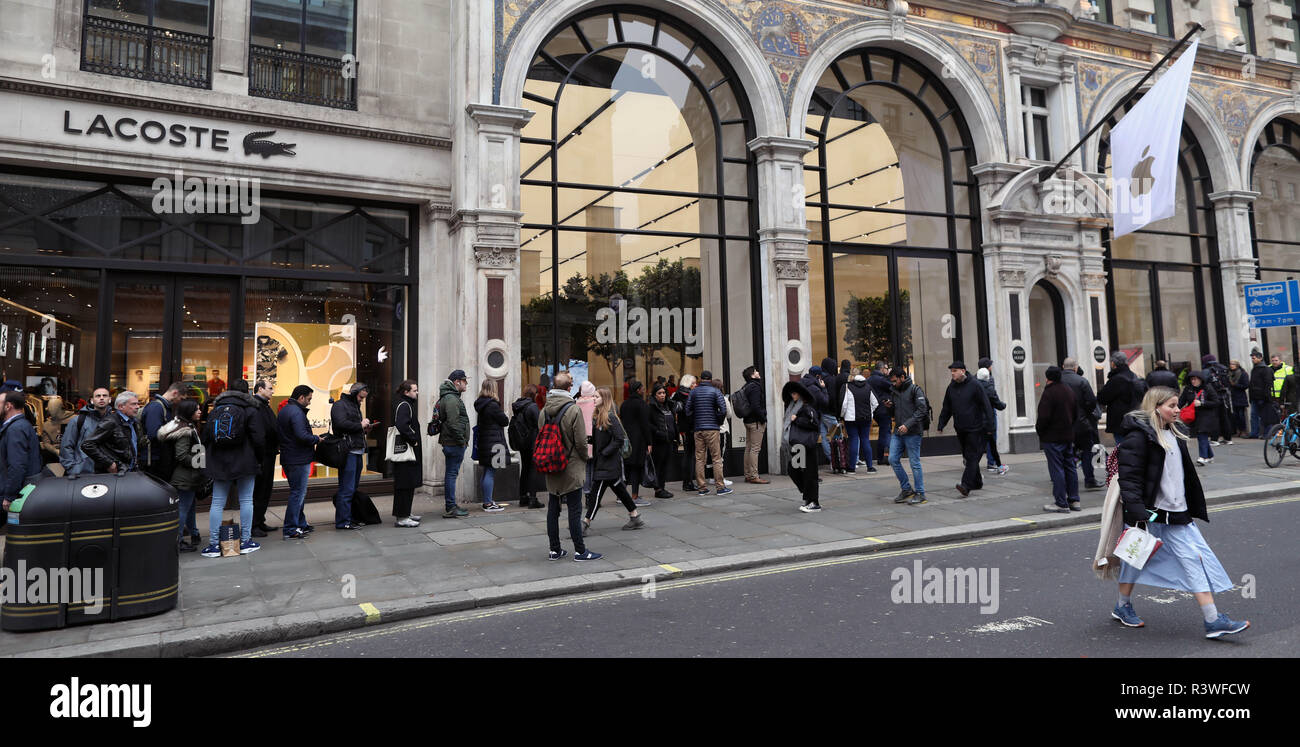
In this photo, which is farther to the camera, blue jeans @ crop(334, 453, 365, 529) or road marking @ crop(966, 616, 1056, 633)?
blue jeans @ crop(334, 453, 365, 529)

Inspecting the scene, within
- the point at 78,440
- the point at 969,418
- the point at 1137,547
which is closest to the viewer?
the point at 1137,547

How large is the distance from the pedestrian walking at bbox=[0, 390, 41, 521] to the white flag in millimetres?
17572

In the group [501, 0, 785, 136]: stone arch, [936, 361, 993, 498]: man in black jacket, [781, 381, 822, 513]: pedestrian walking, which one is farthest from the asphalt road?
[501, 0, 785, 136]: stone arch

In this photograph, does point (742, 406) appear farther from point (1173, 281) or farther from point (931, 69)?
point (1173, 281)

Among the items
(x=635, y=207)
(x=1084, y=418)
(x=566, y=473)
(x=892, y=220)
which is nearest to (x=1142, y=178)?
(x=892, y=220)

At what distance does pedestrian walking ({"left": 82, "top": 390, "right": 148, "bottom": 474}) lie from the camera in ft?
22.7

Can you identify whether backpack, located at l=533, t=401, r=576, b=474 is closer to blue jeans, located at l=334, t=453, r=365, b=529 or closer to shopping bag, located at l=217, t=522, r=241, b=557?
blue jeans, located at l=334, t=453, r=365, b=529

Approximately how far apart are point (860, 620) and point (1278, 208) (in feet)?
74.6

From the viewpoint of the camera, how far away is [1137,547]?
4.64 m

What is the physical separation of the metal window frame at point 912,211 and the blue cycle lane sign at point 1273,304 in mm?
6747

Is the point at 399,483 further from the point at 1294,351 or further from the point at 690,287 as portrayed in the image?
the point at 1294,351

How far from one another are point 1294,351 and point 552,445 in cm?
2257

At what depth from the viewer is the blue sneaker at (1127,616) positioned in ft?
16.0
